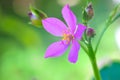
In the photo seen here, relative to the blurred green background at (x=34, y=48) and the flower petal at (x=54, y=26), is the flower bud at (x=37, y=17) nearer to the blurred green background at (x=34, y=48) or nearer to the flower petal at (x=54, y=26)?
the flower petal at (x=54, y=26)

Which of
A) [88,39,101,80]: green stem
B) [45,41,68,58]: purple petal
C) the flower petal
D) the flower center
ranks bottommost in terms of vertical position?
[88,39,101,80]: green stem

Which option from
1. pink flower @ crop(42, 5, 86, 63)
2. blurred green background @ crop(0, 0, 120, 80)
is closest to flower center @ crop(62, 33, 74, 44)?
pink flower @ crop(42, 5, 86, 63)

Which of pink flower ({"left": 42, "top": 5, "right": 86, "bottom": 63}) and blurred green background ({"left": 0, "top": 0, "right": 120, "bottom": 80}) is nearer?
pink flower ({"left": 42, "top": 5, "right": 86, "bottom": 63})

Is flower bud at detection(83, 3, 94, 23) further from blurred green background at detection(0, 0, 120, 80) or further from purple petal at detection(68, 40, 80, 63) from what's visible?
blurred green background at detection(0, 0, 120, 80)

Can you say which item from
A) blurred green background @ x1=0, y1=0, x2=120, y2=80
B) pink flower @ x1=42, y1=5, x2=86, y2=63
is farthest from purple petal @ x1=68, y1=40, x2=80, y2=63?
blurred green background @ x1=0, y1=0, x2=120, y2=80

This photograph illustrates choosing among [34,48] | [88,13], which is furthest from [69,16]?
[34,48]

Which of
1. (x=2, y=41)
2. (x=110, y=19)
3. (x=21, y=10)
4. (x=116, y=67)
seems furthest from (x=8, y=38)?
(x=110, y=19)

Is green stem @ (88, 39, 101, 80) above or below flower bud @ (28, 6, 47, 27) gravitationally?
below
